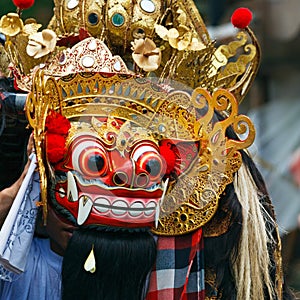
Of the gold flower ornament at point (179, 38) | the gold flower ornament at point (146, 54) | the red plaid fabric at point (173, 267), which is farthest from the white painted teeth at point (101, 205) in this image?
the gold flower ornament at point (179, 38)

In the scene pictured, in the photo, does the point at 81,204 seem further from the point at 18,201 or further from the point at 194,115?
the point at 194,115

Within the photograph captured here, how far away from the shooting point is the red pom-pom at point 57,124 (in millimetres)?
2326

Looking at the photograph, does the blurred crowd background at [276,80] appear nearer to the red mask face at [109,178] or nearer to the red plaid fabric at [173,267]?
the red plaid fabric at [173,267]

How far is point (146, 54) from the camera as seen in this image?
95.6 inches

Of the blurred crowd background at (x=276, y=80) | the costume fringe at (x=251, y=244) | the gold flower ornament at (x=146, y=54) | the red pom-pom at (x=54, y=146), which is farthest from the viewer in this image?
the blurred crowd background at (x=276, y=80)

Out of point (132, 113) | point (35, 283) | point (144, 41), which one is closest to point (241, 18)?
point (144, 41)

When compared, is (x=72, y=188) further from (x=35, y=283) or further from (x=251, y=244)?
(x=251, y=244)

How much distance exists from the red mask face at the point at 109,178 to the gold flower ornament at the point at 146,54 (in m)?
0.19

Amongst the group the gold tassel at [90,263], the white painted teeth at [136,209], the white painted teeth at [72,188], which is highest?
the white painted teeth at [72,188]

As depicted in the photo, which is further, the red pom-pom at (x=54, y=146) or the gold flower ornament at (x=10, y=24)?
the gold flower ornament at (x=10, y=24)

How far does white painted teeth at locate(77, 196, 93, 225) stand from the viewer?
91.6 inches

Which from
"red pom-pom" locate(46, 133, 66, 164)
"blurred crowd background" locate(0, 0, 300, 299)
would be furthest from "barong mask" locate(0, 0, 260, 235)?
"blurred crowd background" locate(0, 0, 300, 299)

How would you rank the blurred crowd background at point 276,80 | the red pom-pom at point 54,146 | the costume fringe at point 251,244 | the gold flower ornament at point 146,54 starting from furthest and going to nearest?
the blurred crowd background at point 276,80 → the costume fringe at point 251,244 → the gold flower ornament at point 146,54 → the red pom-pom at point 54,146

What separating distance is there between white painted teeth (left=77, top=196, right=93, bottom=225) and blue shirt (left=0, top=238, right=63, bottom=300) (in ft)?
0.62
